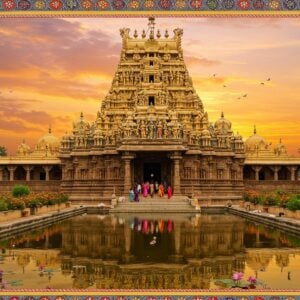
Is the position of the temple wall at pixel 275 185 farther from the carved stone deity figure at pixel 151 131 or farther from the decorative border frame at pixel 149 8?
the decorative border frame at pixel 149 8

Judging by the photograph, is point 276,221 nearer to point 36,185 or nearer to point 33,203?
point 33,203

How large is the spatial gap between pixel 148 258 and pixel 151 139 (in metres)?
23.6

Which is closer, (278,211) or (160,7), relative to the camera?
(160,7)

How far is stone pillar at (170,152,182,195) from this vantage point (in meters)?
36.6

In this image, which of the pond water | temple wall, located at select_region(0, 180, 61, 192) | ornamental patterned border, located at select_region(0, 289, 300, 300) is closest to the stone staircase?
the pond water

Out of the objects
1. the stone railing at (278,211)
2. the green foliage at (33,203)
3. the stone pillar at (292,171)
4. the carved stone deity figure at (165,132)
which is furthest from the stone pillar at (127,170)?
the stone pillar at (292,171)

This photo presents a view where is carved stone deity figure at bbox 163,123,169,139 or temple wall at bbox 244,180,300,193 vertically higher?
carved stone deity figure at bbox 163,123,169,139

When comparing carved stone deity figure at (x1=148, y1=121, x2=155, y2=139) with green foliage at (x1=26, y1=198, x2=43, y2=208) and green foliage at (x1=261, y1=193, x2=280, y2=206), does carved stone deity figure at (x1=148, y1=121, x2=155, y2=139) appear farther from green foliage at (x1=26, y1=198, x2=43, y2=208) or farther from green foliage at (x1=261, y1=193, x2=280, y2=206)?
green foliage at (x1=26, y1=198, x2=43, y2=208)

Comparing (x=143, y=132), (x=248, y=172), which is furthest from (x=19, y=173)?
(x=248, y=172)

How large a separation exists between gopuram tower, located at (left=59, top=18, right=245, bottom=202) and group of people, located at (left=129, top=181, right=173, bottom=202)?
69 centimetres

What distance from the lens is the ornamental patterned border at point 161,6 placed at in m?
10.1

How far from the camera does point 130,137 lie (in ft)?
122

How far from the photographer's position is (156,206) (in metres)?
32.9

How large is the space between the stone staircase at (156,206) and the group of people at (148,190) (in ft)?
1.69
